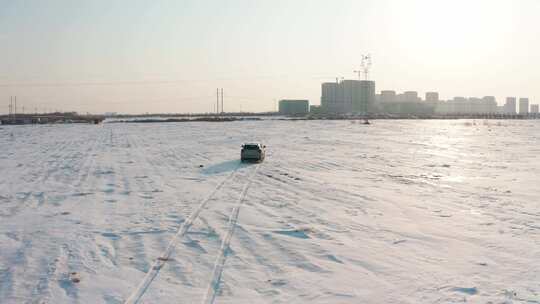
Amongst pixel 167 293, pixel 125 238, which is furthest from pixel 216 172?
pixel 167 293

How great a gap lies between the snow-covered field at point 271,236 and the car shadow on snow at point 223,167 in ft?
2.32

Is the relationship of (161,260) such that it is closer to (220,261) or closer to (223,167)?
(220,261)

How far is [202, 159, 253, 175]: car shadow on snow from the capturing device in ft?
96.2

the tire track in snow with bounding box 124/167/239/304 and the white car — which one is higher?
the white car

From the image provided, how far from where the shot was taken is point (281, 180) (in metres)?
25.7

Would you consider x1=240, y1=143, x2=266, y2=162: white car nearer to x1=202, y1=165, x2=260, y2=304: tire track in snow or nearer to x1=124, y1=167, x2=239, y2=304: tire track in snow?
x1=124, y1=167, x2=239, y2=304: tire track in snow

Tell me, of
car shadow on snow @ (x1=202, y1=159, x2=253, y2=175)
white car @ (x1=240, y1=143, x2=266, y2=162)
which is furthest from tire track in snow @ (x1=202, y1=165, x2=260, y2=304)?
white car @ (x1=240, y1=143, x2=266, y2=162)

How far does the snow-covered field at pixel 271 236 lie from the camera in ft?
33.2

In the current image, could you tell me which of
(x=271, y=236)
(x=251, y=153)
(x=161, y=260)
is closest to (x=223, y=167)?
(x=251, y=153)

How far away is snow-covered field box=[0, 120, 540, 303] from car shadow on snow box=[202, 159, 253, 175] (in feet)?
2.32

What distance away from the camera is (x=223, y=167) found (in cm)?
3144

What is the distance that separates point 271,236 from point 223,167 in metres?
17.5

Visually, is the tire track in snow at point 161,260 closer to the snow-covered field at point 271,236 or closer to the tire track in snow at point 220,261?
the snow-covered field at point 271,236

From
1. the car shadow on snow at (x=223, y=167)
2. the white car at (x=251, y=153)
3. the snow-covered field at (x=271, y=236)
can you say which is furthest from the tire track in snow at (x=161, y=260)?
the white car at (x=251, y=153)
